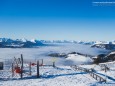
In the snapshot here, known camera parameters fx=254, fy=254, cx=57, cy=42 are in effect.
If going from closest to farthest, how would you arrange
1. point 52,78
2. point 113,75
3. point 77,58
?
point 52,78
point 113,75
point 77,58

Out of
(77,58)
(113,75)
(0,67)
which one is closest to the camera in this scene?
Answer: (113,75)

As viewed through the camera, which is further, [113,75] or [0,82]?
[113,75]

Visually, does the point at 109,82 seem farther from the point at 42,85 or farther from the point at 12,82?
the point at 12,82

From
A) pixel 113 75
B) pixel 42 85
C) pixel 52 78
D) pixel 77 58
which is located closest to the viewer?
pixel 42 85

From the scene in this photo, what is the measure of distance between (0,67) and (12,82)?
45.7 ft

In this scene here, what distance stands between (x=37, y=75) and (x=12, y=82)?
5.15 meters

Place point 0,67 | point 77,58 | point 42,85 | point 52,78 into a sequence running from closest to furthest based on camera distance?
point 42,85, point 52,78, point 0,67, point 77,58

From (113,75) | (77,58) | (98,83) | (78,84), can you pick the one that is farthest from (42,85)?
(77,58)

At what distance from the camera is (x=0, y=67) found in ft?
163

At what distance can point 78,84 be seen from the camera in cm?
3494

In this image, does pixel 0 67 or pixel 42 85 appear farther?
pixel 0 67

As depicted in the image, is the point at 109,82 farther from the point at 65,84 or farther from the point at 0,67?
the point at 0,67

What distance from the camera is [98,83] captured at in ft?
117

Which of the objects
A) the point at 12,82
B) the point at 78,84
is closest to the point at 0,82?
the point at 12,82
